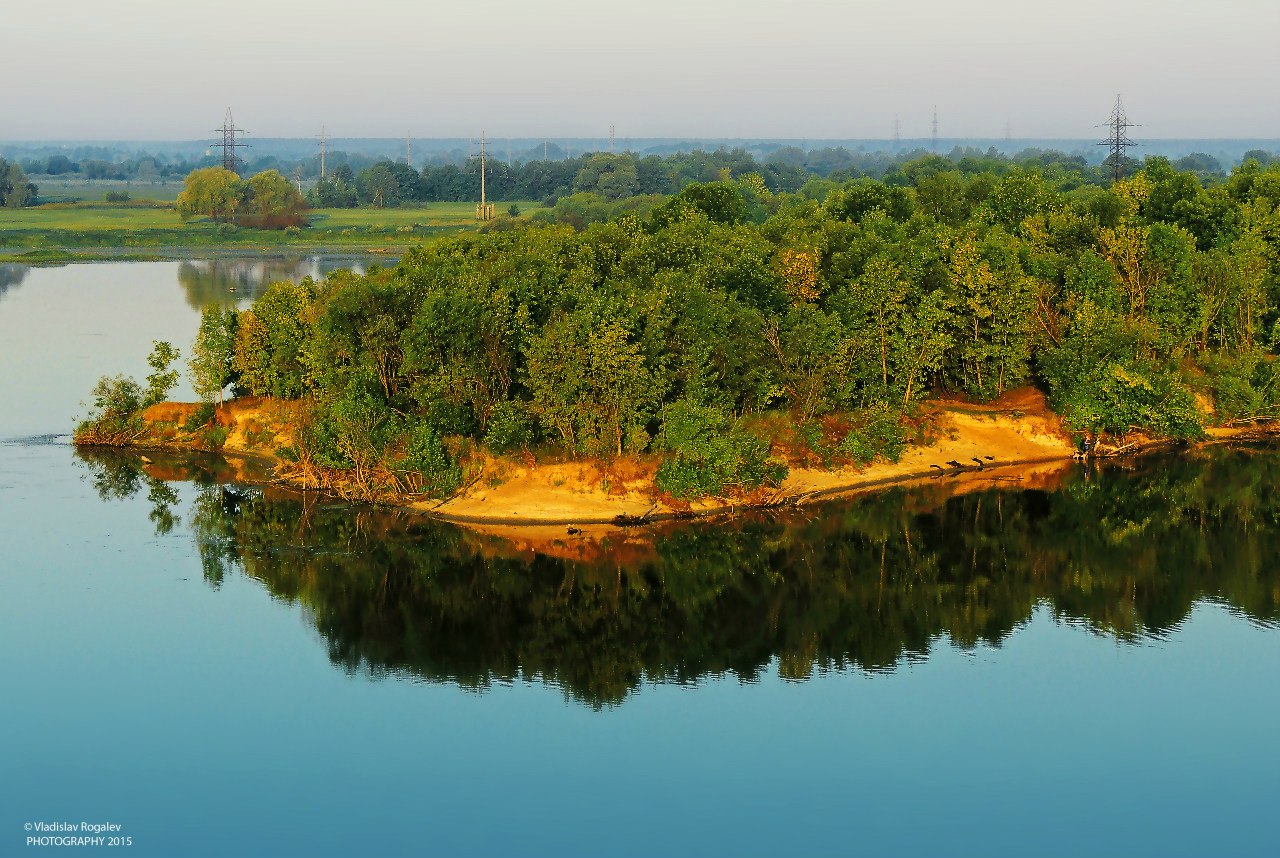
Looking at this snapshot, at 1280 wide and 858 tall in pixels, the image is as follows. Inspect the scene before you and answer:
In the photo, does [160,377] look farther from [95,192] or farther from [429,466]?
[95,192]

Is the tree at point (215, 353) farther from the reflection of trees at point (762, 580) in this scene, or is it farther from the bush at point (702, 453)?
the bush at point (702, 453)

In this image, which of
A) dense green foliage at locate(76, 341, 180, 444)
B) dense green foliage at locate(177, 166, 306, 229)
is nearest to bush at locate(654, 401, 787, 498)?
dense green foliage at locate(76, 341, 180, 444)

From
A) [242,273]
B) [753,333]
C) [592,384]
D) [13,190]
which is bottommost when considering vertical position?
[592,384]

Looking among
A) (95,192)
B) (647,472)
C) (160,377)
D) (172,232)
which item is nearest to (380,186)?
(172,232)

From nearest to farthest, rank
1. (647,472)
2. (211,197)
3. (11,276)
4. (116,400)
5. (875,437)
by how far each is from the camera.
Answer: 1. (647,472)
2. (875,437)
3. (116,400)
4. (11,276)
5. (211,197)

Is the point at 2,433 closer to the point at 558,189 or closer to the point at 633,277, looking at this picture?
the point at 633,277

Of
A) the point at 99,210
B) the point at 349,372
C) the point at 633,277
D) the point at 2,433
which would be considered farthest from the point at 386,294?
the point at 99,210
